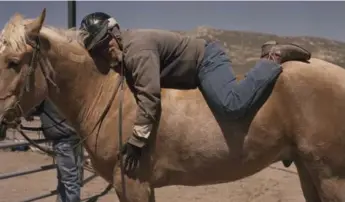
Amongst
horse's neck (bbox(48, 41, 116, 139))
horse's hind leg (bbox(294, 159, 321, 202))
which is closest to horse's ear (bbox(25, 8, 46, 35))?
horse's neck (bbox(48, 41, 116, 139))

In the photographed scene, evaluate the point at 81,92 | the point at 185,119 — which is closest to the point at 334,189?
the point at 185,119

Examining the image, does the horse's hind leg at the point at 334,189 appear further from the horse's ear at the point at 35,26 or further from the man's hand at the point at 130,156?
the horse's ear at the point at 35,26

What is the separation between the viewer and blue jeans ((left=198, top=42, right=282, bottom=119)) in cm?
287

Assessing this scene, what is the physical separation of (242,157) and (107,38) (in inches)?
43.6

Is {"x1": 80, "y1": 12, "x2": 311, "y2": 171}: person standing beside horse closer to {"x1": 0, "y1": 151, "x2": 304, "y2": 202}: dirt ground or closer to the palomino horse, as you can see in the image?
the palomino horse

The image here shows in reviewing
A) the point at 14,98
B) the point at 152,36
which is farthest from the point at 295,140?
the point at 14,98

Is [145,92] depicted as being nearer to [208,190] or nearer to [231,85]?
[231,85]

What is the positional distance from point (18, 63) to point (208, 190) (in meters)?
4.27

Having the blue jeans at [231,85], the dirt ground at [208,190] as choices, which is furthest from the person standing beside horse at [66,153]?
the blue jeans at [231,85]

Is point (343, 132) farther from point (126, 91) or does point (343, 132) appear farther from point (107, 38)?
point (107, 38)

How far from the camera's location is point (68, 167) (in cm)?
461

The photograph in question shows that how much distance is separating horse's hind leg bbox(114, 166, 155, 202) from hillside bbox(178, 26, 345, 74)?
25183mm

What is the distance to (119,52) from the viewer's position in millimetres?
3006

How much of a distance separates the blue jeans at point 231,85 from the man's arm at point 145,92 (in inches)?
12.5
